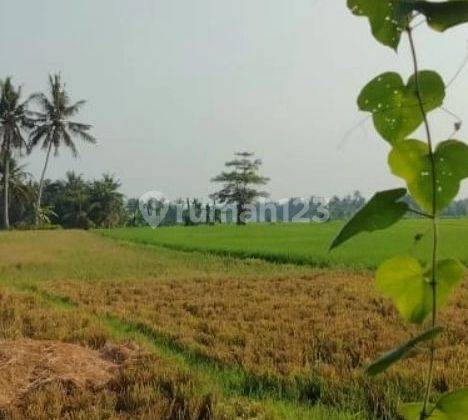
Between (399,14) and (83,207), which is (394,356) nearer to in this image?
(399,14)

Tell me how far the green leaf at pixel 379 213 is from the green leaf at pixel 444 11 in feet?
0.29

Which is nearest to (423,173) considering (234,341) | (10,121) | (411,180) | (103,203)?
(411,180)

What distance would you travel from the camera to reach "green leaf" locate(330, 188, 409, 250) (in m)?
0.33

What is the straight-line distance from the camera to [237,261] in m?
13.8

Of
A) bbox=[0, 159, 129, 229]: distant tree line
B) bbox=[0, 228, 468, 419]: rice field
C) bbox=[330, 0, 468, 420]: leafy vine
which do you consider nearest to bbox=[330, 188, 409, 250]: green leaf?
bbox=[330, 0, 468, 420]: leafy vine

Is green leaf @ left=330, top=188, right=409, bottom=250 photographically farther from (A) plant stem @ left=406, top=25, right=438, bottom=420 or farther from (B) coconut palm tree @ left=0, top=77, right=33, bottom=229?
(B) coconut palm tree @ left=0, top=77, right=33, bottom=229

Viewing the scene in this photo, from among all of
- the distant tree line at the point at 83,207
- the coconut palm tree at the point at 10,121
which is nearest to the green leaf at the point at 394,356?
the coconut palm tree at the point at 10,121

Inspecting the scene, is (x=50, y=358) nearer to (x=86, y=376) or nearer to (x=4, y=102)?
(x=86, y=376)

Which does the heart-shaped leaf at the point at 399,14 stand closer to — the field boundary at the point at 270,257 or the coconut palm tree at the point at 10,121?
the field boundary at the point at 270,257

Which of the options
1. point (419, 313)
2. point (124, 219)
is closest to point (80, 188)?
point (124, 219)

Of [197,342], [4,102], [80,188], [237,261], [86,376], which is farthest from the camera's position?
[80,188]

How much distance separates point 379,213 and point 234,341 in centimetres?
495

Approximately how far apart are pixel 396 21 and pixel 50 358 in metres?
3.78

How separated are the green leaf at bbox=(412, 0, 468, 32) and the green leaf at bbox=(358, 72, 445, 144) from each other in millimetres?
39
